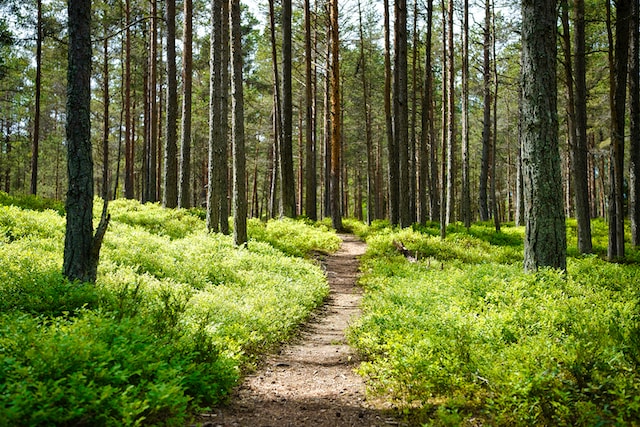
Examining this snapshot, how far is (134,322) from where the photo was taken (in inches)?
193

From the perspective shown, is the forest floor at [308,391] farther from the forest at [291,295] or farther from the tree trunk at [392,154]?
the tree trunk at [392,154]

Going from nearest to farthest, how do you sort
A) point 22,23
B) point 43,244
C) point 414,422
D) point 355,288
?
1. point 414,422
2. point 43,244
3. point 355,288
4. point 22,23

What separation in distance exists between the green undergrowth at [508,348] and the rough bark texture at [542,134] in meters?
0.71

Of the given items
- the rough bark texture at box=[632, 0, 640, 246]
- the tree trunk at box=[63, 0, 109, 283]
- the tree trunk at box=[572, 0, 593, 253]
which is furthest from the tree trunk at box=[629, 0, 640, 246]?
the tree trunk at box=[63, 0, 109, 283]

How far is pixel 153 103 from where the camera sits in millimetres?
23281

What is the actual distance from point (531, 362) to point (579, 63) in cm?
1360

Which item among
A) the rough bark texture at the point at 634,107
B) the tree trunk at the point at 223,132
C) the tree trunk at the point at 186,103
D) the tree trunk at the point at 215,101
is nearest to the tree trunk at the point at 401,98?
the tree trunk at the point at 223,132

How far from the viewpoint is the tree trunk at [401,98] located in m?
18.0

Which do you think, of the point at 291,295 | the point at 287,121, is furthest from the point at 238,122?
the point at 287,121

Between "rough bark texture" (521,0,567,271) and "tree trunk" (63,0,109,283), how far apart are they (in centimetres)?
717

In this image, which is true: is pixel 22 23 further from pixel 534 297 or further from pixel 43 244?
pixel 534 297

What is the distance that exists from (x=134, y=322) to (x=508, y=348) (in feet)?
13.9

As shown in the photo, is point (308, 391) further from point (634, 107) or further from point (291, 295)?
point (634, 107)

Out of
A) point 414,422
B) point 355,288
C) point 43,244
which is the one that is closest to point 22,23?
point 43,244
